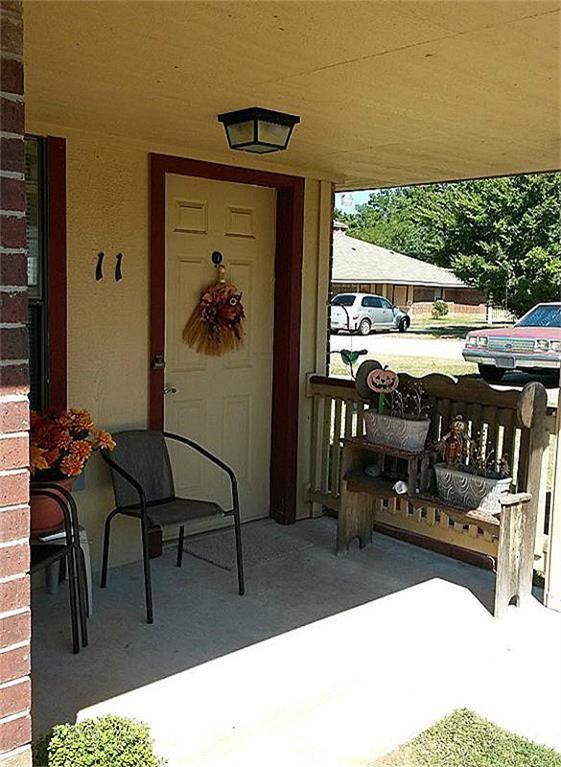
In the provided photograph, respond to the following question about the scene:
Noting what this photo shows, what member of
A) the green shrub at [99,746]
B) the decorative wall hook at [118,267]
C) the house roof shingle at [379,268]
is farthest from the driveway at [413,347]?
the green shrub at [99,746]

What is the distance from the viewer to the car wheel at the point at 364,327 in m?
22.0

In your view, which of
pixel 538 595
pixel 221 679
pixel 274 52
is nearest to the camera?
pixel 274 52

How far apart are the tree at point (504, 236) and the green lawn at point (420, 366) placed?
630 centimetres

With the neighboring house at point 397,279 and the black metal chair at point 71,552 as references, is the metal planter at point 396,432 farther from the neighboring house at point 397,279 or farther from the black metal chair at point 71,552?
the neighboring house at point 397,279

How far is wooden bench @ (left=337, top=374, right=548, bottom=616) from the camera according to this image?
3.51 meters

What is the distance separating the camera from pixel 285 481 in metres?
4.80

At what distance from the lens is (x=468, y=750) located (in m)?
2.44

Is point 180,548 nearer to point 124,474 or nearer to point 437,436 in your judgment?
point 124,474

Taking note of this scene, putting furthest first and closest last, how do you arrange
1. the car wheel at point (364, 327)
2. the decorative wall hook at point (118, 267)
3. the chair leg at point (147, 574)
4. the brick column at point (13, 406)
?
1. the car wheel at point (364, 327)
2. the decorative wall hook at point (118, 267)
3. the chair leg at point (147, 574)
4. the brick column at point (13, 406)

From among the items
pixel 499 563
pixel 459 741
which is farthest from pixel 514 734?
pixel 499 563

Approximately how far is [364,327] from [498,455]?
18442mm

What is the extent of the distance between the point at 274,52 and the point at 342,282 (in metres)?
23.1

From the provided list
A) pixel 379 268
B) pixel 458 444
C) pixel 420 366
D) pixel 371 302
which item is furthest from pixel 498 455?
pixel 379 268

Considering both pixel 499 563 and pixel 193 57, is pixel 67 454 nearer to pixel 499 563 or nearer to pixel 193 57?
pixel 193 57
